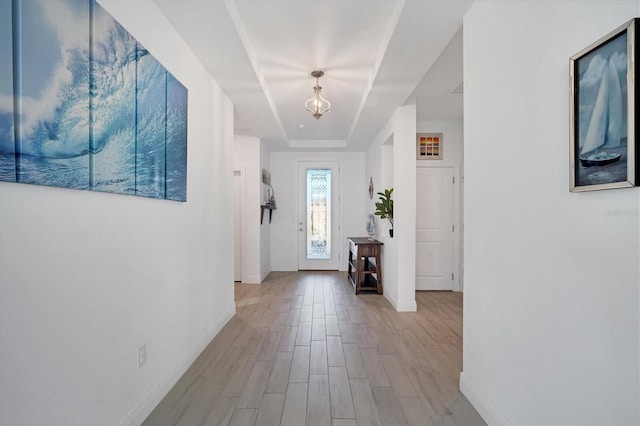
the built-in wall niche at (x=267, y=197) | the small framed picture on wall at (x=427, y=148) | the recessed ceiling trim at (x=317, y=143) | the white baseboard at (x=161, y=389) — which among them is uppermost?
Answer: the recessed ceiling trim at (x=317, y=143)

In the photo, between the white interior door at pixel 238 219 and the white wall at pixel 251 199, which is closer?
the white wall at pixel 251 199

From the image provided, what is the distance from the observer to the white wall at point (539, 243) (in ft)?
3.39

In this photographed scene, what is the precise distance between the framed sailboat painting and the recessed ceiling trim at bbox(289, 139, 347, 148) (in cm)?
501

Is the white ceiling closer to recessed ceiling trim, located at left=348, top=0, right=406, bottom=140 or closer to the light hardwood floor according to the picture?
recessed ceiling trim, located at left=348, top=0, right=406, bottom=140

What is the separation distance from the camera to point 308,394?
211 cm

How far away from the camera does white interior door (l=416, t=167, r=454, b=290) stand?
4.98m

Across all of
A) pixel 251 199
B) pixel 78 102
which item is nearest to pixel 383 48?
pixel 78 102

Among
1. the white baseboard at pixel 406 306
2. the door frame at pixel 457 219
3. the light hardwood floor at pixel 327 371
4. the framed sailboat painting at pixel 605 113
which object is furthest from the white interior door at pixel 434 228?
the framed sailboat painting at pixel 605 113

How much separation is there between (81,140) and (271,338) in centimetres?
235

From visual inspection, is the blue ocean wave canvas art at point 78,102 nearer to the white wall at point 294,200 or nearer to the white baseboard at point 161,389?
the white baseboard at point 161,389

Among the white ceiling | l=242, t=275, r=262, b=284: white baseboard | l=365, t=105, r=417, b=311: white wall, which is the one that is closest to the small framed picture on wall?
the white ceiling

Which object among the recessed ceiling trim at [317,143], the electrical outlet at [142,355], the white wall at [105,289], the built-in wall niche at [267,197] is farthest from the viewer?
the recessed ceiling trim at [317,143]

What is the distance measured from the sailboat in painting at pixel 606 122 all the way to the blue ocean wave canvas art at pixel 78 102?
1889 mm

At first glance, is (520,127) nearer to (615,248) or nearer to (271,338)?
(615,248)
